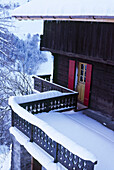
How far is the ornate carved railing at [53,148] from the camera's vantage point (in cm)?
592

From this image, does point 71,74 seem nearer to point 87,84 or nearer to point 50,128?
point 87,84

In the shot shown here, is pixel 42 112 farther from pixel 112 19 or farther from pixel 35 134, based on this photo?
pixel 112 19

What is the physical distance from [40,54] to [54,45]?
1829 inches

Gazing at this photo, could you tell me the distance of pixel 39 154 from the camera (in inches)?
284

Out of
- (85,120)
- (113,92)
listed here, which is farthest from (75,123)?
(113,92)

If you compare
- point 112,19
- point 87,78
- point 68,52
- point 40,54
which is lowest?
point 40,54

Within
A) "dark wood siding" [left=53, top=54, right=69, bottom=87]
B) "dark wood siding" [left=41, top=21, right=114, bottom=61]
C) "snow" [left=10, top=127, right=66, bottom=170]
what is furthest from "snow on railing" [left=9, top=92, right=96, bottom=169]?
"dark wood siding" [left=53, top=54, right=69, bottom=87]

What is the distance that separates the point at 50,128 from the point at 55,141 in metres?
0.39

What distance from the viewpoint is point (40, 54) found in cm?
5728

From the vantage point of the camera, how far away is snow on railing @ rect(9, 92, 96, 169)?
17.9ft

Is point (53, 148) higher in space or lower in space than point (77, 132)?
higher

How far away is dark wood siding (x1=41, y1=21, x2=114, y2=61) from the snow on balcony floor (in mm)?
2803
